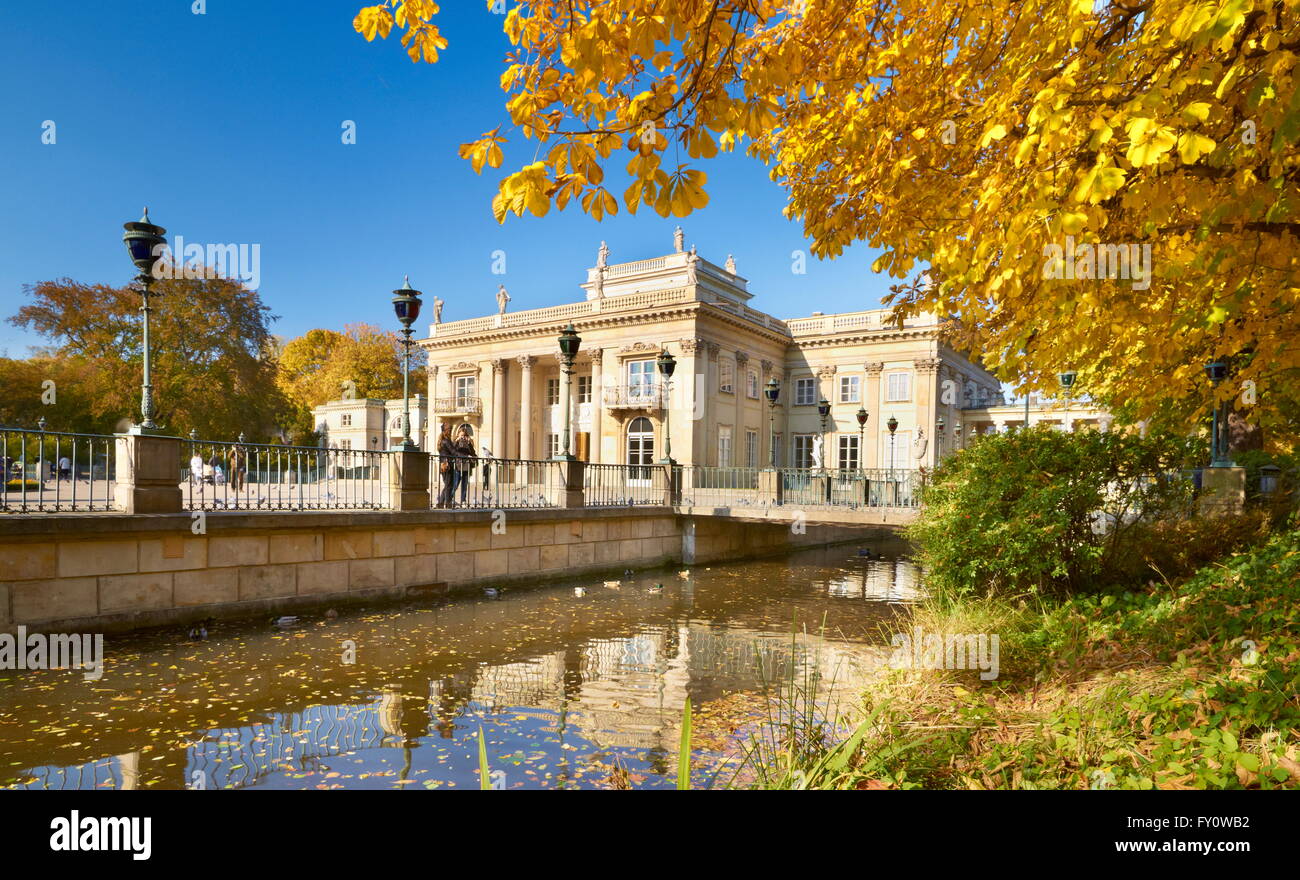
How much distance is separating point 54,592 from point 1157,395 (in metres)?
14.9

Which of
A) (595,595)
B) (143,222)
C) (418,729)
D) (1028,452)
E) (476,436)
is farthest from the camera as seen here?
(476,436)

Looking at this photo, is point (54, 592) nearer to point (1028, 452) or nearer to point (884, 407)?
point (1028, 452)

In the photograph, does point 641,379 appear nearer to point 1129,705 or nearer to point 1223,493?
point 1223,493

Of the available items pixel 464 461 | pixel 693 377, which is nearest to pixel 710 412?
pixel 693 377

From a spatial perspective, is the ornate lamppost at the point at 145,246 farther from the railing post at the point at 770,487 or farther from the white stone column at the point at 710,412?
the white stone column at the point at 710,412

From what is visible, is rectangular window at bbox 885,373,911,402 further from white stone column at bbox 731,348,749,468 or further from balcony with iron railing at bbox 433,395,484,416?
balcony with iron railing at bbox 433,395,484,416

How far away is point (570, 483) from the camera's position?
1611 centimetres

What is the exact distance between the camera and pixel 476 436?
43500 millimetres

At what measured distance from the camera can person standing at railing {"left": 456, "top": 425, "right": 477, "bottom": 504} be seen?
14.4 meters

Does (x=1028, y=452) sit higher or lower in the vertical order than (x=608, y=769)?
higher

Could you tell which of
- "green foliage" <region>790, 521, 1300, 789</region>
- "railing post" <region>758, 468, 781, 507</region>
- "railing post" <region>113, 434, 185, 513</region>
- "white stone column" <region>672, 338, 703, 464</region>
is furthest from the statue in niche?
"railing post" <region>113, 434, 185, 513</region>

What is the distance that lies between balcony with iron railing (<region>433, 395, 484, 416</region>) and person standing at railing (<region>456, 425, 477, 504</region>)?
85.2 ft
